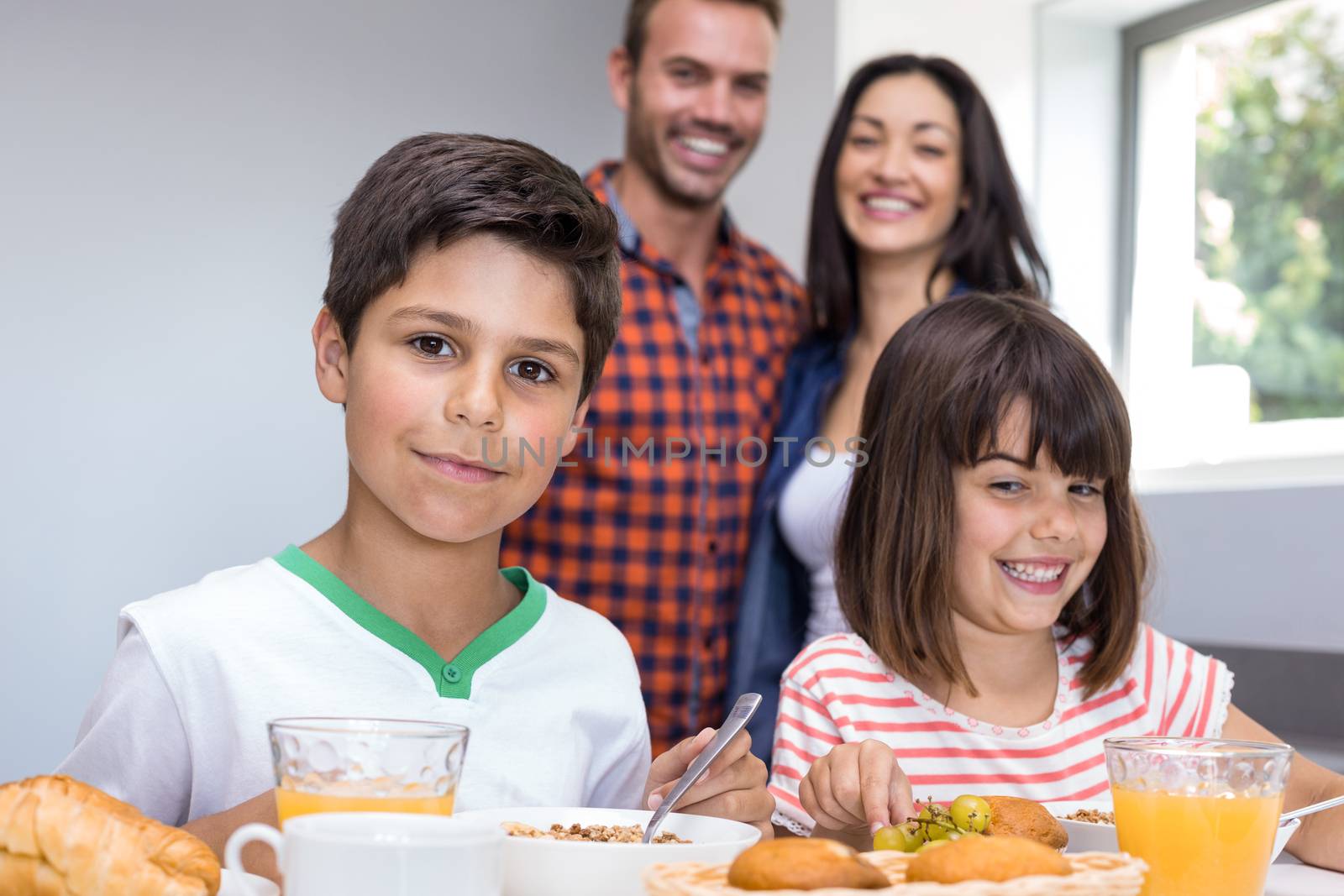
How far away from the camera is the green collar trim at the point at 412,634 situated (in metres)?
1.08

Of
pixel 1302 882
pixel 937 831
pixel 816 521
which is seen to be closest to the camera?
pixel 937 831

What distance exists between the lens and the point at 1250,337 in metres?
2.62

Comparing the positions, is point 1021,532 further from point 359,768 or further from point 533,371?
point 359,768

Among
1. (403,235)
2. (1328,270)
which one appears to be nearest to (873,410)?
→ (403,235)

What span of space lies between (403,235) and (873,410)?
2.01 feet

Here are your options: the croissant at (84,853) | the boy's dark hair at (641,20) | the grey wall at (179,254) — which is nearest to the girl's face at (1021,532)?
the croissant at (84,853)

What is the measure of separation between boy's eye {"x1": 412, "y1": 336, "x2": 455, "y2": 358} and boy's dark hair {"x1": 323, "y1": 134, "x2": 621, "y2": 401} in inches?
2.2

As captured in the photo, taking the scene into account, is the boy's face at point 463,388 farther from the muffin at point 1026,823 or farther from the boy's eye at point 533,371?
the muffin at point 1026,823

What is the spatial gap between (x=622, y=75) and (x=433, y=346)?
1311 mm

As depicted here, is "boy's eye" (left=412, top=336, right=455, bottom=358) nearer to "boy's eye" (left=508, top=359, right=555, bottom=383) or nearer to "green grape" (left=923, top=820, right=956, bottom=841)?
"boy's eye" (left=508, top=359, right=555, bottom=383)

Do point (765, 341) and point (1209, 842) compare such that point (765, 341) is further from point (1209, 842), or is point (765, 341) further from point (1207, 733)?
point (1209, 842)

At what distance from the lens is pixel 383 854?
0.53 metres

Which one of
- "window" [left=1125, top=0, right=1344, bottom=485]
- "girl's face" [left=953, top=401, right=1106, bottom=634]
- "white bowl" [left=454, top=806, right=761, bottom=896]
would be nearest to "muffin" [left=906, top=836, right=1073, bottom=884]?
"white bowl" [left=454, top=806, right=761, bottom=896]

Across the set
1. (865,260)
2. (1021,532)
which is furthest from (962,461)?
(865,260)
